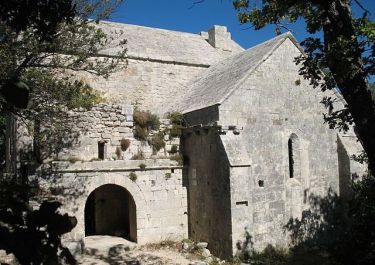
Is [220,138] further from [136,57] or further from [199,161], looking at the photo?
[136,57]

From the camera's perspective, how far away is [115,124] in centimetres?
1241

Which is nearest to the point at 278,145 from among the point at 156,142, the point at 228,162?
the point at 228,162

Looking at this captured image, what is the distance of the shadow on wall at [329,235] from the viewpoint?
941 cm

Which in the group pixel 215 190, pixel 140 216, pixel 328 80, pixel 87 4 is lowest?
pixel 140 216

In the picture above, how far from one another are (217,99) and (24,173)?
6.49m

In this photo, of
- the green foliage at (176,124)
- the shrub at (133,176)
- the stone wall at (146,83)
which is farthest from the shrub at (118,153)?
the stone wall at (146,83)

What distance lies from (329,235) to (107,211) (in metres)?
8.55

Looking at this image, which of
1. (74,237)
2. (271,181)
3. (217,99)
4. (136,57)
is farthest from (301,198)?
(136,57)

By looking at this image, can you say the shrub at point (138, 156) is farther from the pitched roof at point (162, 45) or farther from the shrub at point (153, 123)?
the pitched roof at point (162, 45)

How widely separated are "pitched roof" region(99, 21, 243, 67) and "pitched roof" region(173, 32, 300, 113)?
3.89 m

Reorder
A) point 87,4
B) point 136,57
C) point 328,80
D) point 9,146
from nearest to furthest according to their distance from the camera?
point 328,80 → point 87,4 → point 9,146 → point 136,57

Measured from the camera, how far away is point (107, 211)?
14.8m

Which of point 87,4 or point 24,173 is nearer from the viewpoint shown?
point 87,4

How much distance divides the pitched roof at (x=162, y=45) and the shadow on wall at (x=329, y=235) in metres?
10.3
